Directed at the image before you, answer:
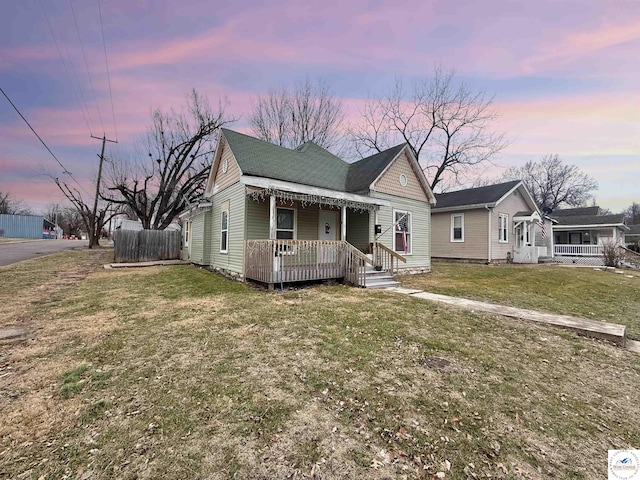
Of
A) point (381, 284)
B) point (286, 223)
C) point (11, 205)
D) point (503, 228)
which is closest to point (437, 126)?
point (503, 228)

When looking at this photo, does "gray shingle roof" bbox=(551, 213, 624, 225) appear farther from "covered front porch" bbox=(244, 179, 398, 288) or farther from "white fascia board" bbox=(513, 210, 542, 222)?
"covered front porch" bbox=(244, 179, 398, 288)

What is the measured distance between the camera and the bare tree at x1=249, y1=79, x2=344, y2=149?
26.1 metres

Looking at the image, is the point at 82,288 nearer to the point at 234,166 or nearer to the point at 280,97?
the point at 234,166

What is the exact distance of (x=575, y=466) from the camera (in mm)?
2256

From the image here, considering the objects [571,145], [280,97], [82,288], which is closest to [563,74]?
[571,145]

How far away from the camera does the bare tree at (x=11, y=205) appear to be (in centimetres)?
5819

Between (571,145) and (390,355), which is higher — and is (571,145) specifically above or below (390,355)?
above

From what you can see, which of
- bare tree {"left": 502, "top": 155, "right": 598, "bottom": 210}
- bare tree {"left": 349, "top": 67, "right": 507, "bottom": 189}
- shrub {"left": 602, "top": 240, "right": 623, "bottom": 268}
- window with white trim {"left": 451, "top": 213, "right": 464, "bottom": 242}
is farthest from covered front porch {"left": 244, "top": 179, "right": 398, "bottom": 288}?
bare tree {"left": 502, "top": 155, "right": 598, "bottom": 210}

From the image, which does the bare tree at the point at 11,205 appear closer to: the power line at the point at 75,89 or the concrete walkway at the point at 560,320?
the power line at the point at 75,89

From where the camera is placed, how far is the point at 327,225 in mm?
12367

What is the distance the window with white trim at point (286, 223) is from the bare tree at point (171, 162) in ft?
62.4

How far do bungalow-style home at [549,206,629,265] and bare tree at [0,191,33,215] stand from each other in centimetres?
9139

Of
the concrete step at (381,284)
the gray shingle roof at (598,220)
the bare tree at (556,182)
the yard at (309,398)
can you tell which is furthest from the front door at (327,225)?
the bare tree at (556,182)

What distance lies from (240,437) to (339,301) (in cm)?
495
